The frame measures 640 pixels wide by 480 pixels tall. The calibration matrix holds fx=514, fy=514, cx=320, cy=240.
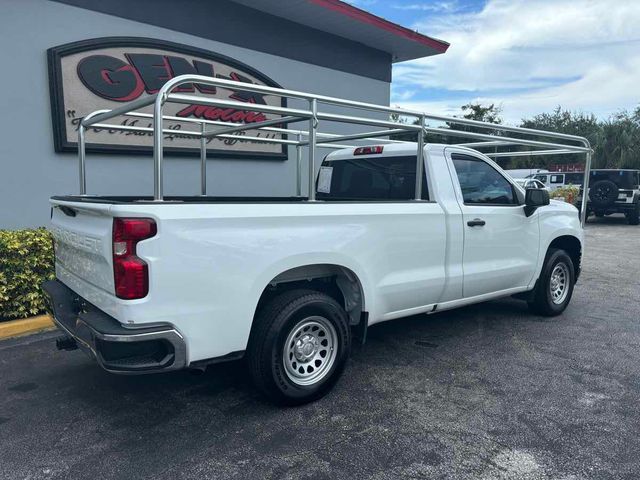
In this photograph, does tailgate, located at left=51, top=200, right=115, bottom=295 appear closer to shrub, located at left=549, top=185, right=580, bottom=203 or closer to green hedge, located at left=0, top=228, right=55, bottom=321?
green hedge, located at left=0, top=228, right=55, bottom=321

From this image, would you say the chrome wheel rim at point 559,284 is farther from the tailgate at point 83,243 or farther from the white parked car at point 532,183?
the tailgate at point 83,243

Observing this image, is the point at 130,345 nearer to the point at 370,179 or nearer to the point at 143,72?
the point at 370,179

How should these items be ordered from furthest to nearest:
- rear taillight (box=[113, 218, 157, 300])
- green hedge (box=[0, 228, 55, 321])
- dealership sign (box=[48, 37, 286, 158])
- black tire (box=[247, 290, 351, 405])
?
dealership sign (box=[48, 37, 286, 158]) < green hedge (box=[0, 228, 55, 321]) < black tire (box=[247, 290, 351, 405]) < rear taillight (box=[113, 218, 157, 300])

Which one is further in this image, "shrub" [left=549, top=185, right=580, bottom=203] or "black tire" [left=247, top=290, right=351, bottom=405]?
"shrub" [left=549, top=185, right=580, bottom=203]

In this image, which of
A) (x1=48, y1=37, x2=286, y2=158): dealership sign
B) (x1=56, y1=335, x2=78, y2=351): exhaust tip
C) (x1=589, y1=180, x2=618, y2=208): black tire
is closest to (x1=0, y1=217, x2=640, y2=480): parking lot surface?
(x1=56, y1=335, x2=78, y2=351): exhaust tip

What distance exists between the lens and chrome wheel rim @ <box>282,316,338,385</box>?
356 cm

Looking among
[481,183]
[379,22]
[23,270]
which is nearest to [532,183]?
[379,22]

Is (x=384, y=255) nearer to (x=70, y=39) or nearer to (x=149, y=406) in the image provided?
(x=149, y=406)

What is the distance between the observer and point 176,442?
3166 millimetres

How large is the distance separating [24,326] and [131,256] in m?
3.17

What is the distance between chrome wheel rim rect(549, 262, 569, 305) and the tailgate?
190 inches

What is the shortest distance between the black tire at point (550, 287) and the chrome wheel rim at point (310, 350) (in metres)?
3.09

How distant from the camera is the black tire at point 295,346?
3.36 meters

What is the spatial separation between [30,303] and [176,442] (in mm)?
3138
